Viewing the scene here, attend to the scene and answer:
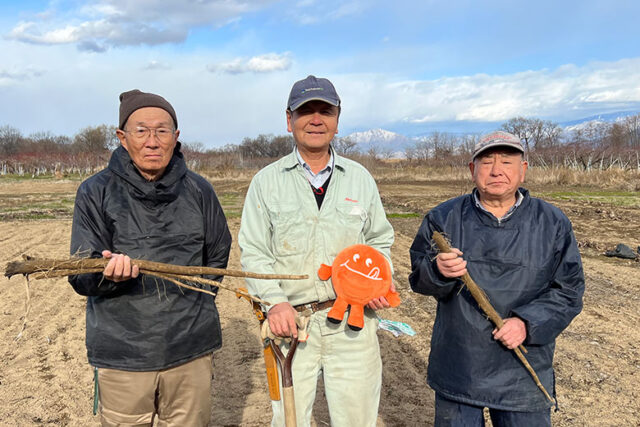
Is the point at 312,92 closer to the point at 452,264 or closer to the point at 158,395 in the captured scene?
the point at 452,264

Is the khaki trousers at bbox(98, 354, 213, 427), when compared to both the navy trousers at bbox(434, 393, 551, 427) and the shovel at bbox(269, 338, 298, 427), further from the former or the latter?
the navy trousers at bbox(434, 393, 551, 427)

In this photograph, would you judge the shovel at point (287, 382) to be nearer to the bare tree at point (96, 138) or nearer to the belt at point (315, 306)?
the belt at point (315, 306)

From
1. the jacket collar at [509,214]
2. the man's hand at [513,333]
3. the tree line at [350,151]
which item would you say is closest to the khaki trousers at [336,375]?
the man's hand at [513,333]

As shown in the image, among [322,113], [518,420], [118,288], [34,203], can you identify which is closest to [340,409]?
[518,420]

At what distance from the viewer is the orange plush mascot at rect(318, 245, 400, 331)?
229cm

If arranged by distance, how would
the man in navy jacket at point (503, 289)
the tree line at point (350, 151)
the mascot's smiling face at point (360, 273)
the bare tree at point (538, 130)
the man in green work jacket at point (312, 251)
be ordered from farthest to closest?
A: the bare tree at point (538, 130), the tree line at point (350, 151), the man in green work jacket at point (312, 251), the mascot's smiling face at point (360, 273), the man in navy jacket at point (503, 289)

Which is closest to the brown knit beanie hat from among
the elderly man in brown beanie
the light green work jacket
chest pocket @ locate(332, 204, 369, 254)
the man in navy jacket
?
the elderly man in brown beanie

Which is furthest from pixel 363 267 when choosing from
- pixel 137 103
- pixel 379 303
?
pixel 137 103

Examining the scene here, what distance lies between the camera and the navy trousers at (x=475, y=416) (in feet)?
7.21

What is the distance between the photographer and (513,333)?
2.13m

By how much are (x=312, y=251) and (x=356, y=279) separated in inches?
10.9

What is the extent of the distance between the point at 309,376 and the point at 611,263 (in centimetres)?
856

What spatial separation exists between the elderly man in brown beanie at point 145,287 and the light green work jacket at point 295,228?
35cm

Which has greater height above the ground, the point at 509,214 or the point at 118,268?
the point at 509,214
